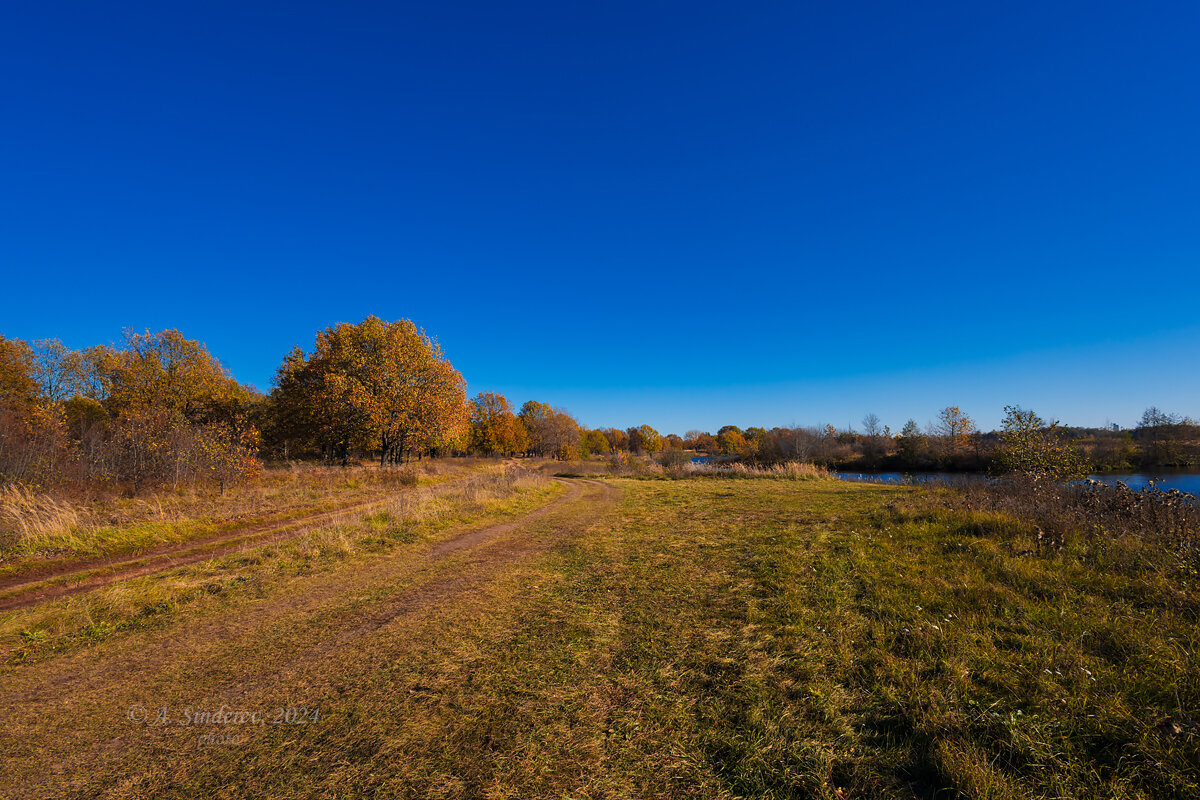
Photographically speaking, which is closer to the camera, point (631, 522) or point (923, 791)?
point (923, 791)

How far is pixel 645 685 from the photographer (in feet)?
13.9

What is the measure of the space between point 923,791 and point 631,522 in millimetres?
10967

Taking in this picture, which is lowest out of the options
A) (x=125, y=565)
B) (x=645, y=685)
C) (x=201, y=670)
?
(x=125, y=565)

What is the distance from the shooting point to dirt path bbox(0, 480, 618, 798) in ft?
11.0

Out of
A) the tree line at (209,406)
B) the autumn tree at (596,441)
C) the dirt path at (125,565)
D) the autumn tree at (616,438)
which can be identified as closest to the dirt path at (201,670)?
the dirt path at (125,565)

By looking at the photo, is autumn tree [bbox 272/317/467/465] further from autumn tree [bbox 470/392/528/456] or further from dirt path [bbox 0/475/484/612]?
autumn tree [bbox 470/392/528/456]

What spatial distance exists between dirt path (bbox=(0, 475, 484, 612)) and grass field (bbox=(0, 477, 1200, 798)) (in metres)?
1.49

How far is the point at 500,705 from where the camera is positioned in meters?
3.95

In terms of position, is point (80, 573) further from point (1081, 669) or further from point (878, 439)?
point (878, 439)

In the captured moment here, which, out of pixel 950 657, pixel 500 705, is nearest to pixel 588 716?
pixel 500 705

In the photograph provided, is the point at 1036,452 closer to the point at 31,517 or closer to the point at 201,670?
the point at 201,670

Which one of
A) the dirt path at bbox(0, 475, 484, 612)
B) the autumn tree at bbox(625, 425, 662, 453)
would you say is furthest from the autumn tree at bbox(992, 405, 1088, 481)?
the autumn tree at bbox(625, 425, 662, 453)

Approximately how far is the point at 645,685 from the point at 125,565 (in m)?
12.1

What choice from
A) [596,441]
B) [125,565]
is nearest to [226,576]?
[125,565]
